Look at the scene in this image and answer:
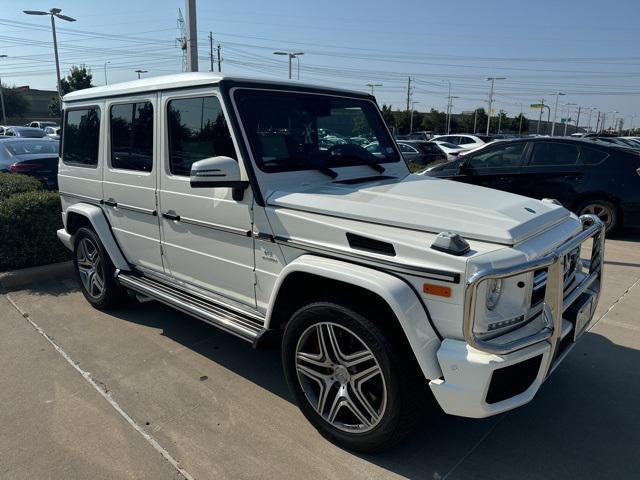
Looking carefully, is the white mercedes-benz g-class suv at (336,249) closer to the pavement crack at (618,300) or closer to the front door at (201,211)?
the front door at (201,211)

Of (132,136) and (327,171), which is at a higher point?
(132,136)

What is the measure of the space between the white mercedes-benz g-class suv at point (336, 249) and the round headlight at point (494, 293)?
1 centimetres

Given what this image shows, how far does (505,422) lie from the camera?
10.3 ft

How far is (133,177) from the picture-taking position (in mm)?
4160

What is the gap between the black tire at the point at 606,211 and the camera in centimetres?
775

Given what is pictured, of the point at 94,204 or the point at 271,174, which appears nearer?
the point at 271,174

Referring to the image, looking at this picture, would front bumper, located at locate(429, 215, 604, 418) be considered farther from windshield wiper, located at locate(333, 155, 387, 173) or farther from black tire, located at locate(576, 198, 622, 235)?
black tire, located at locate(576, 198, 622, 235)

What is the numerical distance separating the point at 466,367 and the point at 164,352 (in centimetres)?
271

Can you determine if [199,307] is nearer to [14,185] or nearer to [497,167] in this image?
[14,185]

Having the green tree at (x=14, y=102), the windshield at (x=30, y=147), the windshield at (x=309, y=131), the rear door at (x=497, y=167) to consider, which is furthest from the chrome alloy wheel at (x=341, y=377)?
the green tree at (x=14, y=102)

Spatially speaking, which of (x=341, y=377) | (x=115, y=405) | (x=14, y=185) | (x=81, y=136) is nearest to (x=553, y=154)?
(x=341, y=377)

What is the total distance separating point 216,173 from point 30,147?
925cm

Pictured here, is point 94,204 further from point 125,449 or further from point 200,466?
point 200,466

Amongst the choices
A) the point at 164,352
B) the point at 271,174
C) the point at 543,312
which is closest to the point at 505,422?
the point at 543,312
